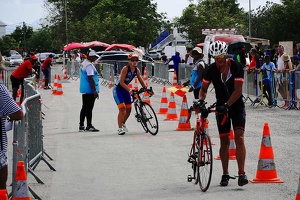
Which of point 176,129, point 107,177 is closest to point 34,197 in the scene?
point 107,177

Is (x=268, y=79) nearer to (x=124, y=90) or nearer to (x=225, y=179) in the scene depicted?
(x=124, y=90)

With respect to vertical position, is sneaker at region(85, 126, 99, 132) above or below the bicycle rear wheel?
below

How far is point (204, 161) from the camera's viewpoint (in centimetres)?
1009

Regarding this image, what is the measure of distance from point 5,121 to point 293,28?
6508cm

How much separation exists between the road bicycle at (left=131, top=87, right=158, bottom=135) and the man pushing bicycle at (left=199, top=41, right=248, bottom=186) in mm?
6648

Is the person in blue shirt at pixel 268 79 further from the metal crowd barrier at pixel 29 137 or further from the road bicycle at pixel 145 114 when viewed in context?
the metal crowd barrier at pixel 29 137

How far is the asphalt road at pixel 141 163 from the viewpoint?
10.1 metres

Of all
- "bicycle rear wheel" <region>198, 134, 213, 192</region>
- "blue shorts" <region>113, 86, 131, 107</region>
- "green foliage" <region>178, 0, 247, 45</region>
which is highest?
"green foliage" <region>178, 0, 247, 45</region>

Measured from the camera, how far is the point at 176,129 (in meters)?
18.0

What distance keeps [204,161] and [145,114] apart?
731cm

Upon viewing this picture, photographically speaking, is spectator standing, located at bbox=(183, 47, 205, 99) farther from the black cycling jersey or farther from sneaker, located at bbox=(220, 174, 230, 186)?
sneaker, located at bbox=(220, 174, 230, 186)

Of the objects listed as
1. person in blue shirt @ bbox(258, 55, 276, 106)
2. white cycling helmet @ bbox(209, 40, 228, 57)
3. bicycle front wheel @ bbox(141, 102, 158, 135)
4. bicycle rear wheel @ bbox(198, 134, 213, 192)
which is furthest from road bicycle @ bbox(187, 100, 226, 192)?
person in blue shirt @ bbox(258, 55, 276, 106)

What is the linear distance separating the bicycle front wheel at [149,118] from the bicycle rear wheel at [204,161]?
6.88 meters

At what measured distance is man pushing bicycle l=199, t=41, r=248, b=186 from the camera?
1023 cm
